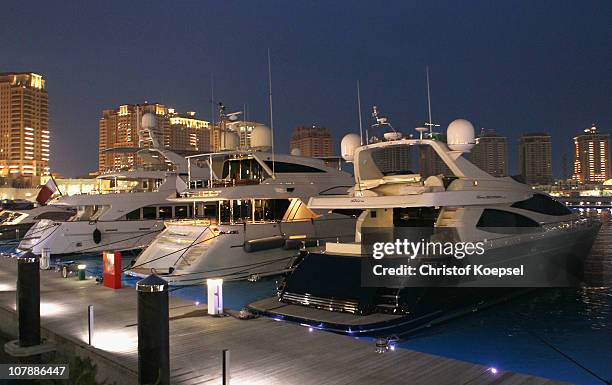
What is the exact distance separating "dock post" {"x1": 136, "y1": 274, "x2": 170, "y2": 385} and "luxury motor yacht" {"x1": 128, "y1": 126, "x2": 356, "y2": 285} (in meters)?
10.9

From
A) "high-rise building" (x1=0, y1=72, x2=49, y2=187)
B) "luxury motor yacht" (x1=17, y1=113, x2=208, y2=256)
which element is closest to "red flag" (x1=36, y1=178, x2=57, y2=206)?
"luxury motor yacht" (x1=17, y1=113, x2=208, y2=256)

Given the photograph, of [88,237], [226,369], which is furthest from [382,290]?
[88,237]

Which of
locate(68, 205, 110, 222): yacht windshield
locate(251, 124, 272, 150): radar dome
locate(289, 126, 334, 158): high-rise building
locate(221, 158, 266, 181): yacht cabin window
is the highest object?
locate(289, 126, 334, 158): high-rise building

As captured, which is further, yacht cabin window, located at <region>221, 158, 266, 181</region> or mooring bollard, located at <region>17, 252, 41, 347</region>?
yacht cabin window, located at <region>221, 158, 266, 181</region>

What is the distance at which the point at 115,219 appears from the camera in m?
26.5

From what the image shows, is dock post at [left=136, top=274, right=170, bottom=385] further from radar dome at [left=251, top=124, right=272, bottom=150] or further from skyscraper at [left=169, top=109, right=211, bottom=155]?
skyscraper at [left=169, top=109, right=211, bottom=155]

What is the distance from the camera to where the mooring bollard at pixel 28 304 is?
8.80 m

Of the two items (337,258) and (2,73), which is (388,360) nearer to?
(337,258)

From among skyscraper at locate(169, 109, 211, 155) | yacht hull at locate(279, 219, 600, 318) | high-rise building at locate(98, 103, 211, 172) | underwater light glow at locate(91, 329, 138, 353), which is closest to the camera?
underwater light glow at locate(91, 329, 138, 353)

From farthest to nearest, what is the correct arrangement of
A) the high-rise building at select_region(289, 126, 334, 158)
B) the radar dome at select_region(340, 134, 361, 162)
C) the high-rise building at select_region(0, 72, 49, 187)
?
the high-rise building at select_region(0, 72, 49, 187) → the high-rise building at select_region(289, 126, 334, 158) → the radar dome at select_region(340, 134, 361, 162)

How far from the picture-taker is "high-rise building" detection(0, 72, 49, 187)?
160 meters

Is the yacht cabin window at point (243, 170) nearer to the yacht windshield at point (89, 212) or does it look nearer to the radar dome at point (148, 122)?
the radar dome at point (148, 122)

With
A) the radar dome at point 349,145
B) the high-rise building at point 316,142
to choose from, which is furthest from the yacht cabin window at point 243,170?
the high-rise building at point 316,142

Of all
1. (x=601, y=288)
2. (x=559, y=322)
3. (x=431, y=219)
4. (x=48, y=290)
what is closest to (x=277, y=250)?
(x=431, y=219)
